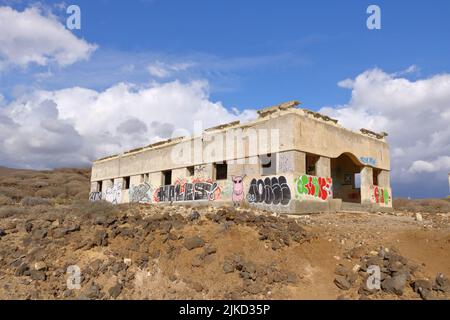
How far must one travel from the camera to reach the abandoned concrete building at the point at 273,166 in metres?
15.9

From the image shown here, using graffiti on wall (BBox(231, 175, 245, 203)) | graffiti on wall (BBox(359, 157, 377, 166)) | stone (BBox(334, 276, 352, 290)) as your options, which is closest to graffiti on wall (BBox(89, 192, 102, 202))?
graffiti on wall (BBox(231, 175, 245, 203))

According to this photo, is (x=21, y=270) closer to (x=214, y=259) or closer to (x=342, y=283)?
(x=214, y=259)

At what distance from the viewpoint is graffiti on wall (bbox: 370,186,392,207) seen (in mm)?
20033

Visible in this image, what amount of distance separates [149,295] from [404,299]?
5.28 metres

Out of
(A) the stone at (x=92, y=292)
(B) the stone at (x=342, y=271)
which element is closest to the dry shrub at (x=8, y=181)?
(A) the stone at (x=92, y=292)

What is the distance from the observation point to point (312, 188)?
16.1m

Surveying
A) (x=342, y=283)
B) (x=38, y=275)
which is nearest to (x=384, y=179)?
(x=342, y=283)

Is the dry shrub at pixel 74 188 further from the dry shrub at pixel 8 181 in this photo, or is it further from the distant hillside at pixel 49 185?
the dry shrub at pixel 8 181

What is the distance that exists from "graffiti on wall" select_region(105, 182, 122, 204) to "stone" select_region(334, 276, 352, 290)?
21.9 meters

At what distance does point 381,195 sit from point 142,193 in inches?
601

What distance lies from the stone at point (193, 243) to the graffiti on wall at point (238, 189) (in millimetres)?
8375

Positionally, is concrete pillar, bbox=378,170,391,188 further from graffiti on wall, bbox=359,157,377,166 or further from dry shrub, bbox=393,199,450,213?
dry shrub, bbox=393,199,450,213

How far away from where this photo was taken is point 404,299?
721 centimetres
